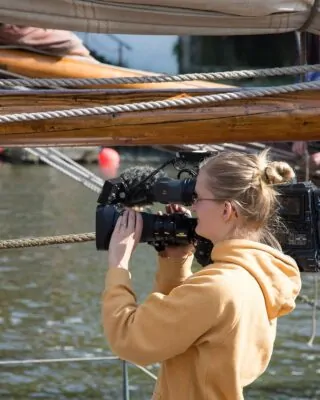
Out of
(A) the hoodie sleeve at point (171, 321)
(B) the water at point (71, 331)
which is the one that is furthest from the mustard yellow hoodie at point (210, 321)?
(B) the water at point (71, 331)

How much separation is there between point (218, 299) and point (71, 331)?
5.24m

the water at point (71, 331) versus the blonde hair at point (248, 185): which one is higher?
the blonde hair at point (248, 185)

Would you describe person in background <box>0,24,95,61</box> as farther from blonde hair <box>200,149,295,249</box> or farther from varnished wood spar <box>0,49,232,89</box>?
blonde hair <box>200,149,295,249</box>

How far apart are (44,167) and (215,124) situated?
19.5 meters

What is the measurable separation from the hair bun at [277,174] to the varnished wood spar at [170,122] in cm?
72

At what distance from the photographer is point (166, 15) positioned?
3.24m

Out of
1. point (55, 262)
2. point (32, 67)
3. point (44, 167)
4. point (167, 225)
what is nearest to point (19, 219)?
point (55, 262)

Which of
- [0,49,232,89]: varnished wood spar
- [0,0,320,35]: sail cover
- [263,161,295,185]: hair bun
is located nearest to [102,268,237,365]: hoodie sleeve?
[263,161,295,185]: hair bun

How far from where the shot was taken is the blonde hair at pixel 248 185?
228cm

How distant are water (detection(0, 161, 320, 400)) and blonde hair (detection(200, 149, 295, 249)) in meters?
3.65

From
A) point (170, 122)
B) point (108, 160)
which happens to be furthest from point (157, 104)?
point (108, 160)

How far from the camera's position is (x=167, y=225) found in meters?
2.41

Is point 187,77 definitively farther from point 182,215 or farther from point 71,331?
point 71,331

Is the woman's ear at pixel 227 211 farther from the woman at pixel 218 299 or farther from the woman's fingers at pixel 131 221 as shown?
the woman's fingers at pixel 131 221
